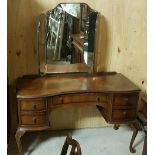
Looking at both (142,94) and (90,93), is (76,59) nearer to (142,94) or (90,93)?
(90,93)

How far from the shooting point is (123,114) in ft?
7.11

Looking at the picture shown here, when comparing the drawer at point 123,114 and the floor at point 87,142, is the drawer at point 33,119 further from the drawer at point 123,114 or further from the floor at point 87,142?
the drawer at point 123,114

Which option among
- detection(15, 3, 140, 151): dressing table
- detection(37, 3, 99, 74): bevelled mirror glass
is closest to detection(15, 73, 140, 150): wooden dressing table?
detection(15, 3, 140, 151): dressing table

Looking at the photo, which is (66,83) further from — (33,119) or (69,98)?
(33,119)

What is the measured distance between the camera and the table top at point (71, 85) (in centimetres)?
201

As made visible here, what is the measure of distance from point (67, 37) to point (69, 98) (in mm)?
572

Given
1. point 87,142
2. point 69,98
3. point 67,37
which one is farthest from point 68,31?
point 87,142

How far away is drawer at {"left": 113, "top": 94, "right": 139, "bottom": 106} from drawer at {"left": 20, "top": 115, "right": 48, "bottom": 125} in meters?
0.60

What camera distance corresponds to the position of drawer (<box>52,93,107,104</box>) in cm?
203

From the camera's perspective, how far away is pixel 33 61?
2.35 meters

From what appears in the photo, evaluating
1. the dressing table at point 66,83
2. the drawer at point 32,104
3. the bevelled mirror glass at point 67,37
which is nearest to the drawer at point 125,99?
the dressing table at point 66,83

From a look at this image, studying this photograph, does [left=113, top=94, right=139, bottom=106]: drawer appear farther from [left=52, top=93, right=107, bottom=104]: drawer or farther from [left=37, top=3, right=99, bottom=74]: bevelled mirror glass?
[left=37, top=3, right=99, bottom=74]: bevelled mirror glass

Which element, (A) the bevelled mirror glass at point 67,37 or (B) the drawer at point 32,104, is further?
(A) the bevelled mirror glass at point 67,37

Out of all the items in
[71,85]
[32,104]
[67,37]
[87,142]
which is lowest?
[87,142]
